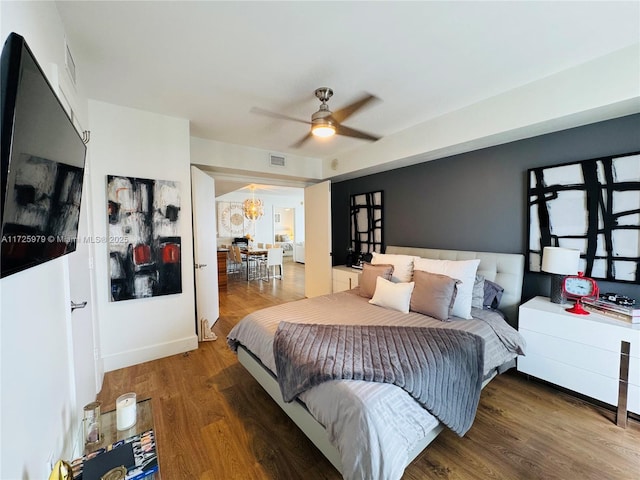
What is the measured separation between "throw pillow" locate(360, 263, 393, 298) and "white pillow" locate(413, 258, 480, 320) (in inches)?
14.0

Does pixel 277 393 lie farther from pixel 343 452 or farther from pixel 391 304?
pixel 391 304

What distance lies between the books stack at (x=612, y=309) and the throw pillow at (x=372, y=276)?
5.50 ft

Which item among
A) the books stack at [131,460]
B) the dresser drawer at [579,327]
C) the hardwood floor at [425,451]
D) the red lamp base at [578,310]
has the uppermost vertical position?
the red lamp base at [578,310]

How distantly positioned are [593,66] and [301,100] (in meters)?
2.31

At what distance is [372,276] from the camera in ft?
9.99

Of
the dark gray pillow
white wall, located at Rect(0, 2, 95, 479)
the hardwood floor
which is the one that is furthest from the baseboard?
the dark gray pillow

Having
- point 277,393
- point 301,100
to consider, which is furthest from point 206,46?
point 277,393

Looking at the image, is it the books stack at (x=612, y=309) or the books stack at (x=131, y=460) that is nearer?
the books stack at (x=131, y=460)

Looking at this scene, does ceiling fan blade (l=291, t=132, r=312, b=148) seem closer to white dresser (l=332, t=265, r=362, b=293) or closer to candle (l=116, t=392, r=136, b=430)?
white dresser (l=332, t=265, r=362, b=293)

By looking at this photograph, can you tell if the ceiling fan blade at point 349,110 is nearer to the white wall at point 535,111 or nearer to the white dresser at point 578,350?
the white wall at point 535,111

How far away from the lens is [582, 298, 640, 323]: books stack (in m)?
1.95

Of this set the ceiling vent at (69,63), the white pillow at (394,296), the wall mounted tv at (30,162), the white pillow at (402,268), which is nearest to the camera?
the wall mounted tv at (30,162)

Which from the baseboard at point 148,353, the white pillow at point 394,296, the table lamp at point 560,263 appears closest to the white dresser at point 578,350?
the table lamp at point 560,263

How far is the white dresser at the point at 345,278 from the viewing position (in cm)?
409
